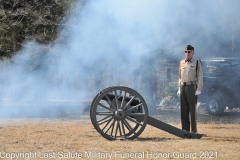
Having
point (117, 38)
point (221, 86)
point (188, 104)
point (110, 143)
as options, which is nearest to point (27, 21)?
point (117, 38)

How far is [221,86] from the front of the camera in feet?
55.6

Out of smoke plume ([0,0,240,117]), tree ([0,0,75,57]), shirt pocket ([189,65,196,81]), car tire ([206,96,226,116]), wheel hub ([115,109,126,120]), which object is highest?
tree ([0,0,75,57])

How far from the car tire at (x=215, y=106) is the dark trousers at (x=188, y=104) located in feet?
20.9

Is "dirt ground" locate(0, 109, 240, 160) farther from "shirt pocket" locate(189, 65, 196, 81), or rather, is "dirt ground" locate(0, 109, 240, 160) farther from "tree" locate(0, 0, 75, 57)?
"tree" locate(0, 0, 75, 57)

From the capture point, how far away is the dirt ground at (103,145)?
26.3ft

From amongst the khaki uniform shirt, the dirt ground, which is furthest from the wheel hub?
the khaki uniform shirt

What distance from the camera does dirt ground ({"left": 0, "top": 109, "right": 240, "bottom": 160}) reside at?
803cm

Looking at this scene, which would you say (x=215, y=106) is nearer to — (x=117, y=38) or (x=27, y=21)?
(x=117, y=38)

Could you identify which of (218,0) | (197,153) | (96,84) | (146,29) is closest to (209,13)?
(218,0)

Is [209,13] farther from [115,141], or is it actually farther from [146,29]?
[115,141]

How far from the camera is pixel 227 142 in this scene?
9867 mm

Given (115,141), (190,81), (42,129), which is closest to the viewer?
(115,141)

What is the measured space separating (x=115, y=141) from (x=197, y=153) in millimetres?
1840

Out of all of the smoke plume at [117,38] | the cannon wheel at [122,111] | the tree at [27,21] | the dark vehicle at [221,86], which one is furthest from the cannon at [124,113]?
the tree at [27,21]
